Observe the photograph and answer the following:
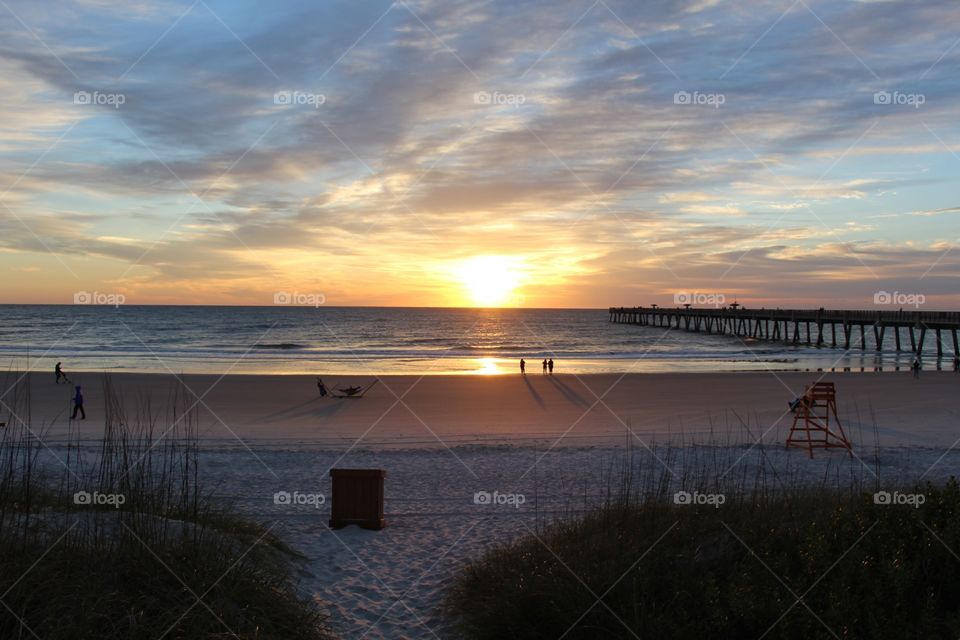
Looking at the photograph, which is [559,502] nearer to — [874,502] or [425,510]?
[425,510]

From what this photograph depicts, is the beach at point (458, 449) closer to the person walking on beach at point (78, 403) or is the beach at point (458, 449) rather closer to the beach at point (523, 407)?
the beach at point (523, 407)

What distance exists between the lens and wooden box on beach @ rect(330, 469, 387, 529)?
30.6ft

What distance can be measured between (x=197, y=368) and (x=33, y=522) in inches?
1439

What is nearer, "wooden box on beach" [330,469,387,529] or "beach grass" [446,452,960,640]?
"beach grass" [446,452,960,640]

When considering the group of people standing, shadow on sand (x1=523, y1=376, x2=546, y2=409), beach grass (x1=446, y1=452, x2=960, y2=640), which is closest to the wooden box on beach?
beach grass (x1=446, y1=452, x2=960, y2=640)

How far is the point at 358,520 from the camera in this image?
369 inches

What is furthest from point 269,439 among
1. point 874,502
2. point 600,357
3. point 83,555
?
point 600,357

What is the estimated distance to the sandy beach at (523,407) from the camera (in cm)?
1792

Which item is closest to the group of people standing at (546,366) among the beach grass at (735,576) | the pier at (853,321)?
the pier at (853,321)

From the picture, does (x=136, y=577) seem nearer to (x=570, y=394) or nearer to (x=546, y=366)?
(x=570, y=394)

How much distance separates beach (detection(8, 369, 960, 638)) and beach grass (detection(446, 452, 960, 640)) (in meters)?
0.82

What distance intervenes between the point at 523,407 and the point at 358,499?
15.2m

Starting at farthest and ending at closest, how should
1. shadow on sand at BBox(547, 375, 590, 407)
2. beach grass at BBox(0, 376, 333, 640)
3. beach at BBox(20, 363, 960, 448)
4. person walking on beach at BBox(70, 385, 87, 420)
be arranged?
shadow on sand at BBox(547, 375, 590, 407) < person walking on beach at BBox(70, 385, 87, 420) < beach at BBox(20, 363, 960, 448) < beach grass at BBox(0, 376, 333, 640)

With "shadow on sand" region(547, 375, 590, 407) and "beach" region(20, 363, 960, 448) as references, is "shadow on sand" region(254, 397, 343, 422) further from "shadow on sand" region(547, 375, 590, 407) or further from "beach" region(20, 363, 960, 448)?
"shadow on sand" region(547, 375, 590, 407)
